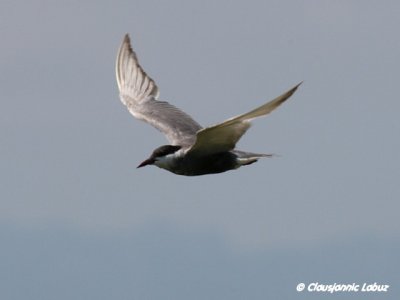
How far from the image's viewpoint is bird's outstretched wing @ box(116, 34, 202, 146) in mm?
24281

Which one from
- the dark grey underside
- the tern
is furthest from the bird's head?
→ the dark grey underside

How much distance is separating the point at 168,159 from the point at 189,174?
510 mm

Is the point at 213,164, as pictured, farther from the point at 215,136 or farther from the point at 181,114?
the point at 181,114

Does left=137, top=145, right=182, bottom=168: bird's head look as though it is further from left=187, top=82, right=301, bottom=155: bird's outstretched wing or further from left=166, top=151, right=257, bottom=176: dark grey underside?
left=187, top=82, right=301, bottom=155: bird's outstretched wing

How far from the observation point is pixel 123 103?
84.8 feet

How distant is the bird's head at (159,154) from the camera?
21016 mm

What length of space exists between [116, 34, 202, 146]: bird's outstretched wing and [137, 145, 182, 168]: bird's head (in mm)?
2522

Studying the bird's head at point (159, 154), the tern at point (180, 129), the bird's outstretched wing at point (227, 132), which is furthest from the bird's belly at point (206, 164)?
the bird's head at point (159, 154)

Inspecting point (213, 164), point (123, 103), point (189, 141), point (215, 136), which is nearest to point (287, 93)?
point (215, 136)

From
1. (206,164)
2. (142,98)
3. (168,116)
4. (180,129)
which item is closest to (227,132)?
(206,164)

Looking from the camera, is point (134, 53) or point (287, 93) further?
point (134, 53)

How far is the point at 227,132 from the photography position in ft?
63.2

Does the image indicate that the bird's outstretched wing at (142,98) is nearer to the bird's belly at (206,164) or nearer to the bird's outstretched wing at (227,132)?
the bird's belly at (206,164)

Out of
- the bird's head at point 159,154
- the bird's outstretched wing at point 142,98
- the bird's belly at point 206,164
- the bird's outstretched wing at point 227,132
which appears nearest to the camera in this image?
the bird's outstretched wing at point 227,132
